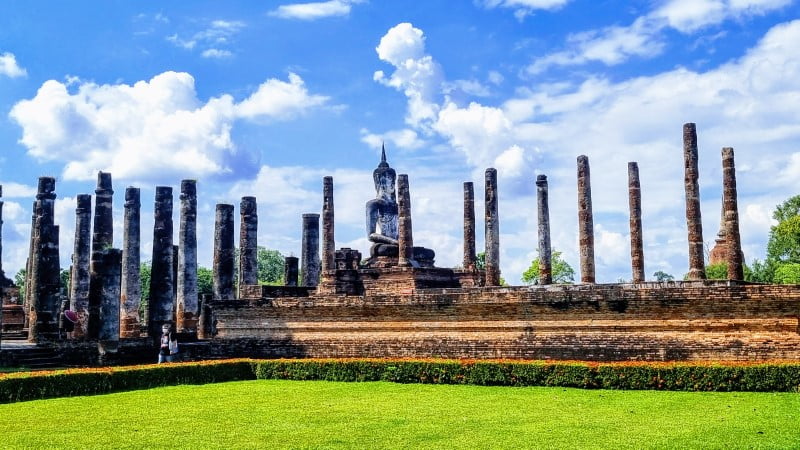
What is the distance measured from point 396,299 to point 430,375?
253 cm

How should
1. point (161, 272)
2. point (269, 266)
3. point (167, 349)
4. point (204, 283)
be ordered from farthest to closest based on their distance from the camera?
point (269, 266) < point (204, 283) < point (161, 272) < point (167, 349)

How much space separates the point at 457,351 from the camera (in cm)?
1652

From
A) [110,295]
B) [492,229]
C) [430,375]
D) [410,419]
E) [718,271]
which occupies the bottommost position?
[410,419]

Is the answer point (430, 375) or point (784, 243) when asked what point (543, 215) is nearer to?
point (430, 375)

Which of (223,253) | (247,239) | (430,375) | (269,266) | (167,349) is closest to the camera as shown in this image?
(430,375)

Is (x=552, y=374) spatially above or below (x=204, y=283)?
below

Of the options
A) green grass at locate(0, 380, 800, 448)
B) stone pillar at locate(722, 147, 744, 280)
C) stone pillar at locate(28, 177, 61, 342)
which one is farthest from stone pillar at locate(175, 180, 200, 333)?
stone pillar at locate(722, 147, 744, 280)

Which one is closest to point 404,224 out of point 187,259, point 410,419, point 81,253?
point 187,259

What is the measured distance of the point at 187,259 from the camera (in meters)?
25.1

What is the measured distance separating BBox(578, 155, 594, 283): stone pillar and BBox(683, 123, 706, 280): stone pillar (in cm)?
332

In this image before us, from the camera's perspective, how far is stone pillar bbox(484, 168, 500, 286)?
28453 millimetres

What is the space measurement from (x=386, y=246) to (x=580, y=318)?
10.1 m

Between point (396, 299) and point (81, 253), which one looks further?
point (81, 253)

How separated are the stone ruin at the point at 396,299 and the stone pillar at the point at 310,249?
0.13ft
